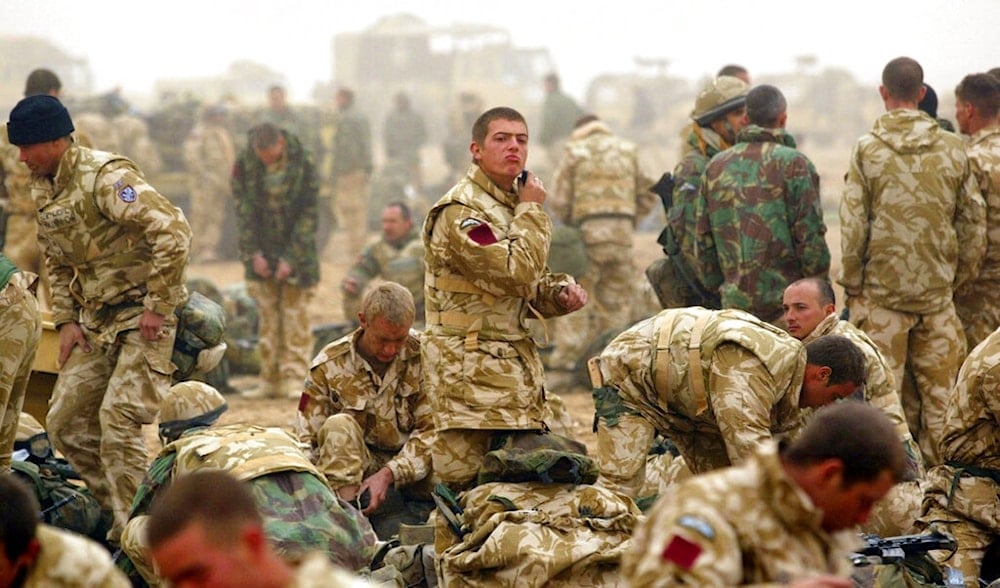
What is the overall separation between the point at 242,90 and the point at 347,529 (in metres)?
47.9

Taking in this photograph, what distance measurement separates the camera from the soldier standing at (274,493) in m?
4.87

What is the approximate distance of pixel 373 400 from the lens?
664 centimetres

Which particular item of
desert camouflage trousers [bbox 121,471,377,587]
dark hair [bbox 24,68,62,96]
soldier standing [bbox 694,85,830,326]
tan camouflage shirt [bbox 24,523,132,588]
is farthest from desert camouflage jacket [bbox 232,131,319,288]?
tan camouflage shirt [bbox 24,523,132,588]

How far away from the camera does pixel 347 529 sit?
16.5 feet

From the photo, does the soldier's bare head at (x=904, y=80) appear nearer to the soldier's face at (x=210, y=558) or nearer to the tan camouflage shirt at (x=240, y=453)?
the tan camouflage shirt at (x=240, y=453)

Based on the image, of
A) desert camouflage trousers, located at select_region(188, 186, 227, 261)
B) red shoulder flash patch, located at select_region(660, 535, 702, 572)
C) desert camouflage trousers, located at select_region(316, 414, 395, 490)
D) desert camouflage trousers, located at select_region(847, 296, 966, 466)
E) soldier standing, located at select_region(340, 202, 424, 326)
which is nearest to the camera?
red shoulder flash patch, located at select_region(660, 535, 702, 572)


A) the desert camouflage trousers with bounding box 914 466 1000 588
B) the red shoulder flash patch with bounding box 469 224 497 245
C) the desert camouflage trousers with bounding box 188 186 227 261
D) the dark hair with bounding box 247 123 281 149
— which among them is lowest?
the desert camouflage trousers with bounding box 188 186 227 261

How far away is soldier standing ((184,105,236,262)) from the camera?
715 inches

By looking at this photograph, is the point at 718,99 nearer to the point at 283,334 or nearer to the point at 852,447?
the point at 283,334

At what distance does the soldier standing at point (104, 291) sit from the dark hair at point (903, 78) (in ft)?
11.7

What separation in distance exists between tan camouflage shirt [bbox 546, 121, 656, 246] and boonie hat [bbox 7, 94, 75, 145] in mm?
5257

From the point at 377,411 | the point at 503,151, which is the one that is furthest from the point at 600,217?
the point at 503,151

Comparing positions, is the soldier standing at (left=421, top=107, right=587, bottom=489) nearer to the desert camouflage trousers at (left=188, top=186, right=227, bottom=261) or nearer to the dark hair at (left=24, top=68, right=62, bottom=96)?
the dark hair at (left=24, top=68, right=62, bottom=96)

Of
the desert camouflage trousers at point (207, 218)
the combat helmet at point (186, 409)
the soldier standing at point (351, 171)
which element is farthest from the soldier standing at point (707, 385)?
the desert camouflage trousers at point (207, 218)
